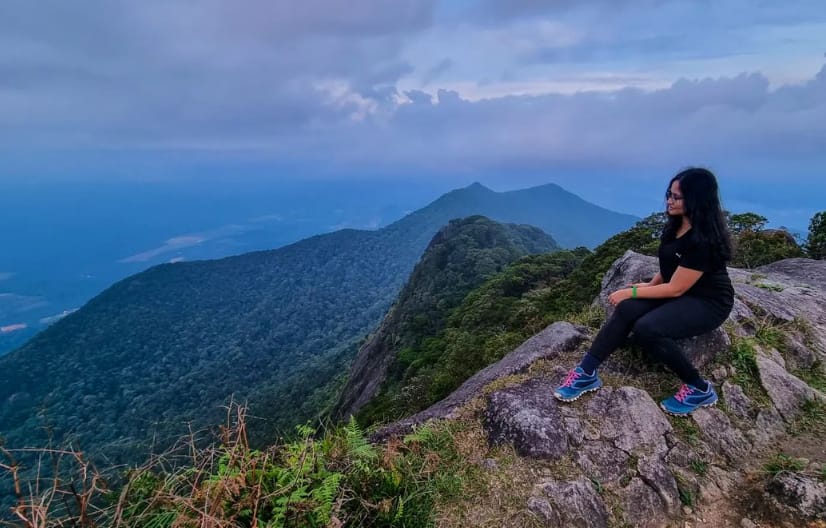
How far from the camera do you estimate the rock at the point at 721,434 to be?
4.17 metres

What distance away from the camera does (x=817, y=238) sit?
16.3 m

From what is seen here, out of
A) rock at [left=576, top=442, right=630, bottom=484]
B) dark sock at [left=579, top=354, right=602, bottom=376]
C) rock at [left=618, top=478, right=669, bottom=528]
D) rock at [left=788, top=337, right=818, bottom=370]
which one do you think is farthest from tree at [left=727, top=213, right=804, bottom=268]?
rock at [left=618, top=478, right=669, bottom=528]

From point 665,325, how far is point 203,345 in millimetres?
102451

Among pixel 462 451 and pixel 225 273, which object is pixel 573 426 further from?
pixel 225 273

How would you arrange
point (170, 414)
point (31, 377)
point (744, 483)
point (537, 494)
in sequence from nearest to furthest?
1. point (537, 494)
2. point (744, 483)
3. point (170, 414)
4. point (31, 377)

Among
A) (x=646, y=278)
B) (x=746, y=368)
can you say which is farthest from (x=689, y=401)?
(x=646, y=278)

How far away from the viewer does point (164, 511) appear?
2.70m

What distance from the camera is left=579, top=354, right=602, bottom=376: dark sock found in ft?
14.6

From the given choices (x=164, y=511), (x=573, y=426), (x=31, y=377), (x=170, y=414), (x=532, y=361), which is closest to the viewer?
(x=164, y=511)

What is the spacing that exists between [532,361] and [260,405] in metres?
48.9

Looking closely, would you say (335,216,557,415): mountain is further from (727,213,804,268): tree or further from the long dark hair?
the long dark hair

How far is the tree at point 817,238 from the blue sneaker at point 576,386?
16.2 meters

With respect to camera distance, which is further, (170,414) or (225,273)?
(225,273)

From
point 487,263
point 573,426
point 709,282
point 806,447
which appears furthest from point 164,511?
point 487,263
